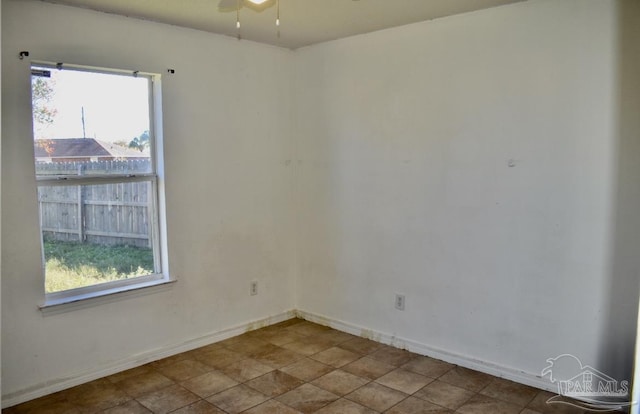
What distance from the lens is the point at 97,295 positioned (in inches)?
121

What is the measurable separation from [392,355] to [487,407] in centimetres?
Answer: 86

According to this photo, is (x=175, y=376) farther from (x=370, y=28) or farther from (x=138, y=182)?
(x=370, y=28)

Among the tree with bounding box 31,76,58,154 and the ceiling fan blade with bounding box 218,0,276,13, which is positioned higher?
the ceiling fan blade with bounding box 218,0,276,13

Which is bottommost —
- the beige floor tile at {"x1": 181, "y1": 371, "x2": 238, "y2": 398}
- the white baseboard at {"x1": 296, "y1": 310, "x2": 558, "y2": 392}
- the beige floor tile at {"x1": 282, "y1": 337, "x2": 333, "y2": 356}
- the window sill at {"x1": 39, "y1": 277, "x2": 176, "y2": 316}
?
the beige floor tile at {"x1": 181, "y1": 371, "x2": 238, "y2": 398}

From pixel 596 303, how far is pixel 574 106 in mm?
1115

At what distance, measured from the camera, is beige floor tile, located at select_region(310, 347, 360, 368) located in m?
3.35

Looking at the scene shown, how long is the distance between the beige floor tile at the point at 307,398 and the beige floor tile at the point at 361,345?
2.13 ft

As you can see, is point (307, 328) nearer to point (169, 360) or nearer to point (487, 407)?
point (169, 360)

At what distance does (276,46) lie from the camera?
3990 millimetres

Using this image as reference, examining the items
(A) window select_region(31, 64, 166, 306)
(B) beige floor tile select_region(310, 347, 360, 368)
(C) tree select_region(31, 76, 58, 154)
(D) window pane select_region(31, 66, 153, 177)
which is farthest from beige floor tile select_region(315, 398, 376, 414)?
(C) tree select_region(31, 76, 58, 154)

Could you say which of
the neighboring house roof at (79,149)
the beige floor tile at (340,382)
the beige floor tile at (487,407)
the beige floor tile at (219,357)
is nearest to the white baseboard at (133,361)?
the beige floor tile at (219,357)

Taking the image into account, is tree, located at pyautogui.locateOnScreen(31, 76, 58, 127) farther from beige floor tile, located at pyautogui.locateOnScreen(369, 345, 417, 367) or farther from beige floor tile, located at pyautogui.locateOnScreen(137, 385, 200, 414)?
beige floor tile, located at pyautogui.locateOnScreen(369, 345, 417, 367)

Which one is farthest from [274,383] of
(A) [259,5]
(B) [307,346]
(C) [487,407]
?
(A) [259,5]

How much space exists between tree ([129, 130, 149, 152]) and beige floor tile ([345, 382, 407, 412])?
7.04 feet
